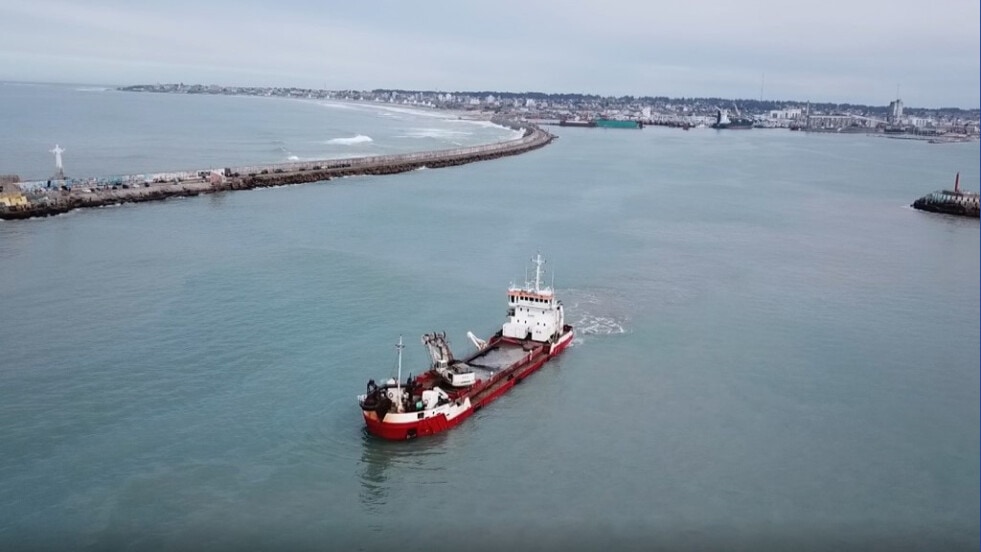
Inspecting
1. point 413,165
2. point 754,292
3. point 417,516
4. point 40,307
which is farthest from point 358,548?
point 413,165

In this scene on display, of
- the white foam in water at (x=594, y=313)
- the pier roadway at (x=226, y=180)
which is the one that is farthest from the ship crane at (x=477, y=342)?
the pier roadway at (x=226, y=180)

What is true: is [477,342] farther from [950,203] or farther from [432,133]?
[432,133]

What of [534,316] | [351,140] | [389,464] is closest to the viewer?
[389,464]

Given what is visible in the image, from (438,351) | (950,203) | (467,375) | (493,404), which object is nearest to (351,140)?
(950,203)

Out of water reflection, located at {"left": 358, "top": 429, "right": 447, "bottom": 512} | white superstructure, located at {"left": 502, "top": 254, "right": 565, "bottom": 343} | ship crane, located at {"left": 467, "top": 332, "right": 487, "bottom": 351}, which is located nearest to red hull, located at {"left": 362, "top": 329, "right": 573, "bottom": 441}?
water reflection, located at {"left": 358, "top": 429, "right": 447, "bottom": 512}

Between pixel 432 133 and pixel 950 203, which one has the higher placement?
pixel 432 133

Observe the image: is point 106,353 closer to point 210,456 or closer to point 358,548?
point 210,456
